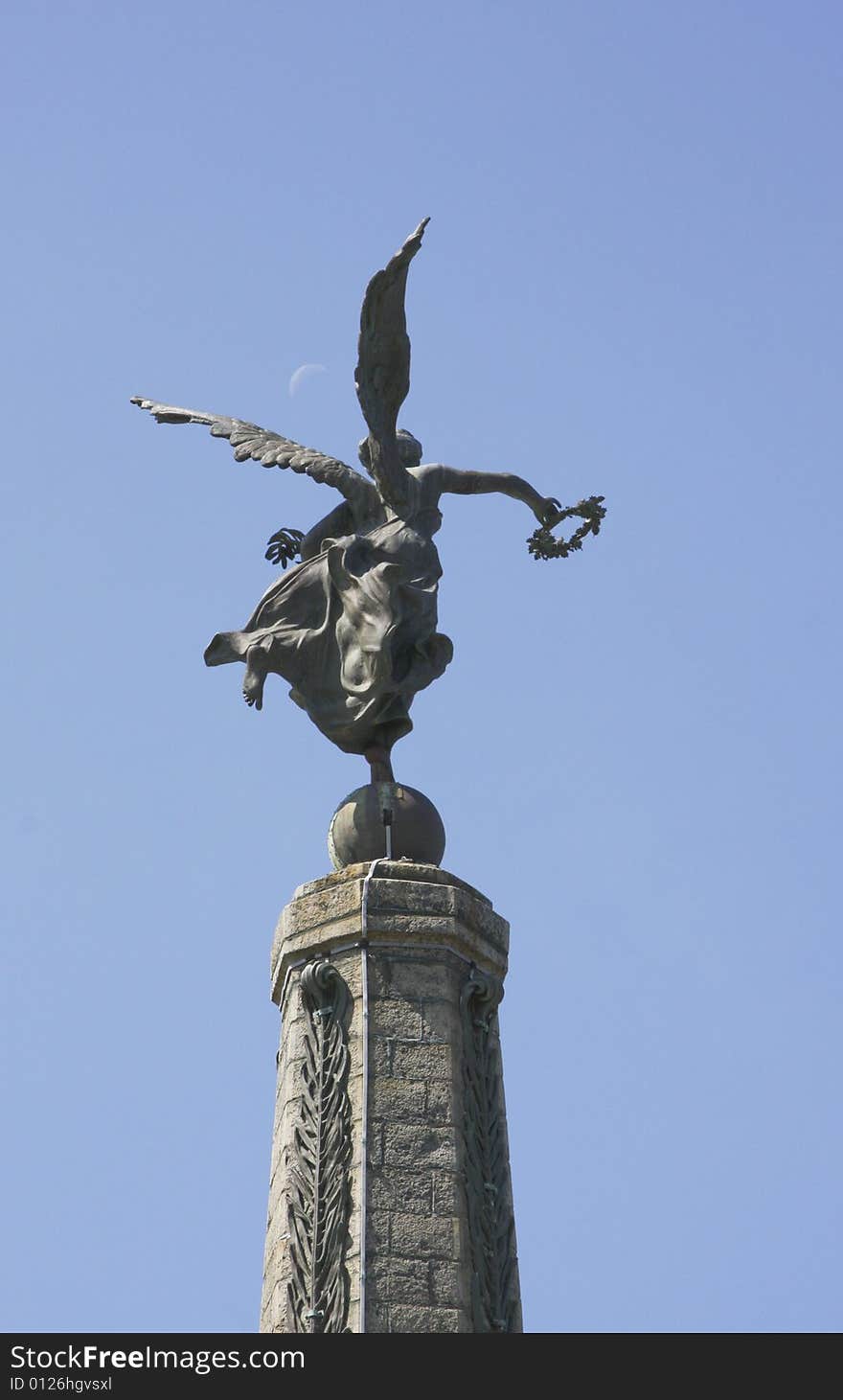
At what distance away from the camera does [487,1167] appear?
13.0 meters

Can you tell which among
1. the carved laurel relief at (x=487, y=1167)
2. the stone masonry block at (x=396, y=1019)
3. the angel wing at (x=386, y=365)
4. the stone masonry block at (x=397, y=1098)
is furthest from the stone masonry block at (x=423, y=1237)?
the angel wing at (x=386, y=365)

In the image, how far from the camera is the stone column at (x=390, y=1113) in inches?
482

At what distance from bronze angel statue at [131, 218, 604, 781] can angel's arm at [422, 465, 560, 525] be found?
23 mm

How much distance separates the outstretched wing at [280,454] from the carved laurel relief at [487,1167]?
3.27m

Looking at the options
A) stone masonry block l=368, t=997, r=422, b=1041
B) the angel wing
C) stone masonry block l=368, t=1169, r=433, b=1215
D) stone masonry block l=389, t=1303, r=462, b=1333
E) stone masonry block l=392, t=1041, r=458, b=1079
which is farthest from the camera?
the angel wing

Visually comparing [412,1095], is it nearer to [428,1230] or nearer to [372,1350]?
[428,1230]

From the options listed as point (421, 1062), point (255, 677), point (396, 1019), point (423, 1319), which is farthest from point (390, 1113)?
point (255, 677)

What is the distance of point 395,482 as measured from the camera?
14.9 metres

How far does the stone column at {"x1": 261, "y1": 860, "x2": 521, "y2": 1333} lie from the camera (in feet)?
40.2

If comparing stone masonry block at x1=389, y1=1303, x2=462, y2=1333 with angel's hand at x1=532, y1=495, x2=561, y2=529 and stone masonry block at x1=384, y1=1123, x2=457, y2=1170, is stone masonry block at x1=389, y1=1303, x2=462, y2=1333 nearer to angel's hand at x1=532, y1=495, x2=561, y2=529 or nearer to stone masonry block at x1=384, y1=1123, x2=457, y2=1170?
stone masonry block at x1=384, y1=1123, x2=457, y2=1170

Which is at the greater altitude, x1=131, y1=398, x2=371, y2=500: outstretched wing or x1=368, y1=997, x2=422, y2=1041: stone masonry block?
x1=131, y1=398, x2=371, y2=500: outstretched wing

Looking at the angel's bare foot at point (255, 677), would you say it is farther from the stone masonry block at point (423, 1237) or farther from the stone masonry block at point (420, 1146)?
the stone masonry block at point (423, 1237)

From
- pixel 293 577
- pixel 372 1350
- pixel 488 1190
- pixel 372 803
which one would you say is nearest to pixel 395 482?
pixel 293 577

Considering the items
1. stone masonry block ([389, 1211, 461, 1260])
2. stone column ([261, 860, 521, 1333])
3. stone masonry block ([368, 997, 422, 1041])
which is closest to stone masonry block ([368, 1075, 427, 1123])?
stone column ([261, 860, 521, 1333])
